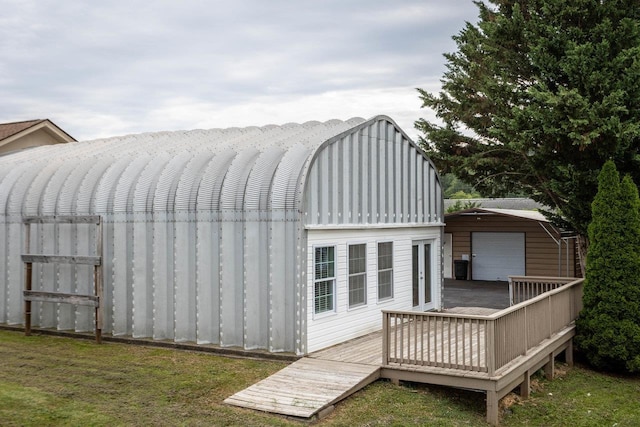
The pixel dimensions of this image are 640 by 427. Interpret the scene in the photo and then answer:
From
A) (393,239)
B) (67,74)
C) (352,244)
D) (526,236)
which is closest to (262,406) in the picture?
(352,244)

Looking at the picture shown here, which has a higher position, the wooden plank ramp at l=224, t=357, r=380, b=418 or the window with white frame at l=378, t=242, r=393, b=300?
the window with white frame at l=378, t=242, r=393, b=300

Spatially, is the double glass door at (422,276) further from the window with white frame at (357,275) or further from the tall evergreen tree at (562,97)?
the tall evergreen tree at (562,97)

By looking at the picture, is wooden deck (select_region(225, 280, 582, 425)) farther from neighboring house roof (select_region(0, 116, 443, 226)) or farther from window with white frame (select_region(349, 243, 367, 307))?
neighboring house roof (select_region(0, 116, 443, 226))

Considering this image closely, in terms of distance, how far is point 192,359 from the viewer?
425 inches

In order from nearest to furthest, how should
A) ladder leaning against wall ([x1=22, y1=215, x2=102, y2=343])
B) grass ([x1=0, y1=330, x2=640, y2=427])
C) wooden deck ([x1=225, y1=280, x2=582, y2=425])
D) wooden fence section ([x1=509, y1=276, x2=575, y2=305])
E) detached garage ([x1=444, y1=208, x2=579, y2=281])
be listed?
grass ([x1=0, y1=330, x2=640, y2=427]) < wooden deck ([x1=225, y1=280, x2=582, y2=425]) < ladder leaning against wall ([x1=22, y1=215, x2=102, y2=343]) < wooden fence section ([x1=509, y1=276, x2=575, y2=305]) < detached garage ([x1=444, y1=208, x2=579, y2=281])

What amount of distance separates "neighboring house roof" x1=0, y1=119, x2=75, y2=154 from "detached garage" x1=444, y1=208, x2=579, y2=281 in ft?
49.0

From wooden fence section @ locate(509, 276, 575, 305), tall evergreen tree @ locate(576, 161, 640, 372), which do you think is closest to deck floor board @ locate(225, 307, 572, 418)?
tall evergreen tree @ locate(576, 161, 640, 372)

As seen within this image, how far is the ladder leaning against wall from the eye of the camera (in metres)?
12.1

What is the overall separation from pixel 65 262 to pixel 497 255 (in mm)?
17532

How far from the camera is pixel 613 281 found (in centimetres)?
1242

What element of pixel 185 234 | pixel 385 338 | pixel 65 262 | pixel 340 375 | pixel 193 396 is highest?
pixel 185 234

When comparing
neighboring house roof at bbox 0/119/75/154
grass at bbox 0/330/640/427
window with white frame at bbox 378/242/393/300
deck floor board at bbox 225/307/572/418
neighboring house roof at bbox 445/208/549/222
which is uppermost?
neighboring house roof at bbox 0/119/75/154

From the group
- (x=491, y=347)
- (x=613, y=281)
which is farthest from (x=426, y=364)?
(x=613, y=281)

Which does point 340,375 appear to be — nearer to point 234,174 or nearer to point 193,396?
point 193,396
